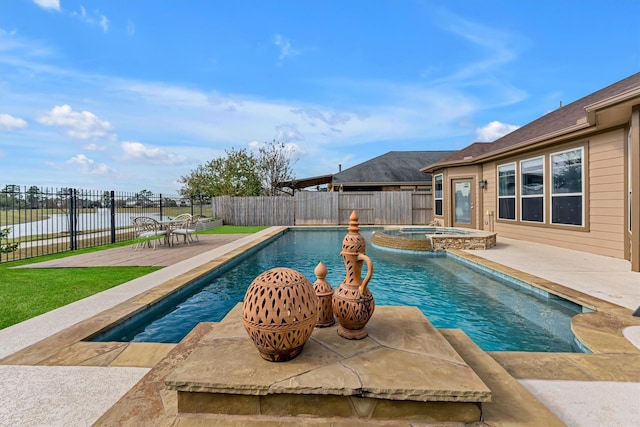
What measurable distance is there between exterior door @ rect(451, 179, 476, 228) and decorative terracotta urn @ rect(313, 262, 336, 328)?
1110 centimetres

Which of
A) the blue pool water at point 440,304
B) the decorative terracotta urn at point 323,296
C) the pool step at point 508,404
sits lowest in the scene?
the blue pool water at point 440,304

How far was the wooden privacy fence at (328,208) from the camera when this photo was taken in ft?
55.3

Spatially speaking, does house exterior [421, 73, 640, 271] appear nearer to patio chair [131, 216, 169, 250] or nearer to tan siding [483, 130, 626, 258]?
tan siding [483, 130, 626, 258]

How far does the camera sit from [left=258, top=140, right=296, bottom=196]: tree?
2303cm

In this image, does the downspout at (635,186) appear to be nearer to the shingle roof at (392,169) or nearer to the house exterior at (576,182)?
the house exterior at (576,182)

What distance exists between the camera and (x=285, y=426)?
4.74ft

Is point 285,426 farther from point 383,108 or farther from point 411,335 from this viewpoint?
point 383,108

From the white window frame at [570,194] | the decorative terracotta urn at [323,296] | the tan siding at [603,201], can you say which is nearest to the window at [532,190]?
the white window frame at [570,194]

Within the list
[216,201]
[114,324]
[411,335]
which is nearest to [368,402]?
[411,335]

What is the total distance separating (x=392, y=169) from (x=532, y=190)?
38.7ft

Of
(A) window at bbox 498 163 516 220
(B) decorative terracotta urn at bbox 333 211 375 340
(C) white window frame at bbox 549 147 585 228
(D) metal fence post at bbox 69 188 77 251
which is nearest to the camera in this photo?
(B) decorative terracotta urn at bbox 333 211 375 340

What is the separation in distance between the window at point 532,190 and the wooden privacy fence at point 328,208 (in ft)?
25.3

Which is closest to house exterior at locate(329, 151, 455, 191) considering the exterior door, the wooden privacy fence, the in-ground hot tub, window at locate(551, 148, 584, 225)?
the wooden privacy fence

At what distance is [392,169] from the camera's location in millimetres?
20062
